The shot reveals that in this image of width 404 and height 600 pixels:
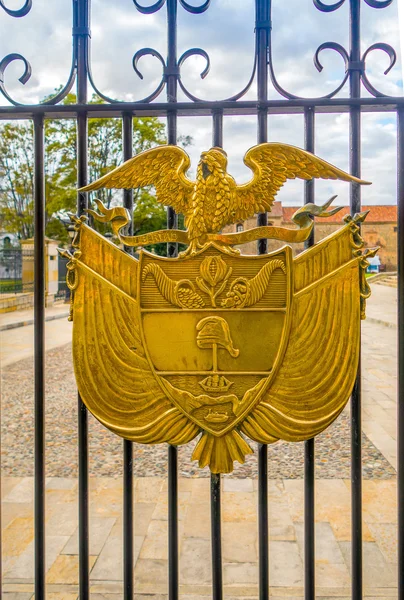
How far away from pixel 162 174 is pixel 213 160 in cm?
17

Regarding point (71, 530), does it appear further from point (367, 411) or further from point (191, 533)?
point (367, 411)

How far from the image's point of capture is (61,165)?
1628 cm

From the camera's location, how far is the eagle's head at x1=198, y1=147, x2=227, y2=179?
1525 mm

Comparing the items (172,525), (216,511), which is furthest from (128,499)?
(216,511)

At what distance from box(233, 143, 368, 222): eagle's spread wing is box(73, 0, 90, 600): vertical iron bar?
22.1 inches

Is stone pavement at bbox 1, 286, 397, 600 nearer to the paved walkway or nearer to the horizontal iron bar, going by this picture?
the horizontal iron bar

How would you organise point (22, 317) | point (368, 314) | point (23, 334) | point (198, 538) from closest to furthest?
point (198, 538) < point (23, 334) < point (22, 317) < point (368, 314)

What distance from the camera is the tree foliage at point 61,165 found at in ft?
44.7

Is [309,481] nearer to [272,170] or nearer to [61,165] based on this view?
[272,170]

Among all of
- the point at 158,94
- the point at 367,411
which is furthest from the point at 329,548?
the point at 367,411

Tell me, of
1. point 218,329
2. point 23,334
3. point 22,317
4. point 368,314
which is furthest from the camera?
point 368,314

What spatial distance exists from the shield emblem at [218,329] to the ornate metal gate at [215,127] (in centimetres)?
16

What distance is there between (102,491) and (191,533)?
1045 millimetres

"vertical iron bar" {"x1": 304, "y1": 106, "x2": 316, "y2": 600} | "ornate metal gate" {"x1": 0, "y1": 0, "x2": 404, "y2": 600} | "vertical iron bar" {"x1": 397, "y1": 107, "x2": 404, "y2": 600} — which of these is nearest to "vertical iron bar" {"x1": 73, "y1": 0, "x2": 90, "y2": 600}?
"ornate metal gate" {"x1": 0, "y1": 0, "x2": 404, "y2": 600}
